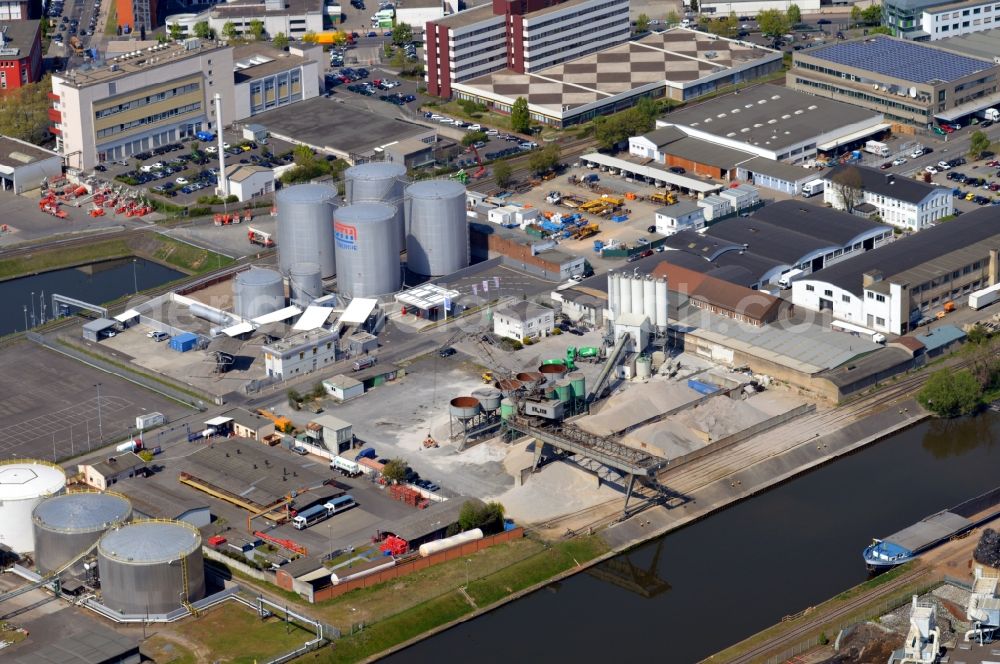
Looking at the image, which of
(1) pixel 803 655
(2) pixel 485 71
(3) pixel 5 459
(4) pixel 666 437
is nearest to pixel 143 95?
(2) pixel 485 71

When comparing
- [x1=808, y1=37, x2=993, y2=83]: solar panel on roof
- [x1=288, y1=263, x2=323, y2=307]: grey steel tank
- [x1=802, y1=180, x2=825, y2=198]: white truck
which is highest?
[x1=808, y1=37, x2=993, y2=83]: solar panel on roof

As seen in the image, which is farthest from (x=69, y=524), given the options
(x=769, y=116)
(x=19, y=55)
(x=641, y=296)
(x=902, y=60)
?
(x=902, y=60)

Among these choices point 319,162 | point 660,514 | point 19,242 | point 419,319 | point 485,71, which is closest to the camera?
point 660,514

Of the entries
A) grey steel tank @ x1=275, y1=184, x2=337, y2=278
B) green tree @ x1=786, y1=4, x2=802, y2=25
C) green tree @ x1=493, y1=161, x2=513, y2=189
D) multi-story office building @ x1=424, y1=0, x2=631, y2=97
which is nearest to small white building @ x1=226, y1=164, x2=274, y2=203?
grey steel tank @ x1=275, y1=184, x2=337, y2=278

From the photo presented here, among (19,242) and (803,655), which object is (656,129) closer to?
(19,242)

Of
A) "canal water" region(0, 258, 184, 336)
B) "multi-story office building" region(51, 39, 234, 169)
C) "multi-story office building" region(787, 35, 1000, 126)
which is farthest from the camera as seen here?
"multi-story office building" region(787, 35, 1000, 126)

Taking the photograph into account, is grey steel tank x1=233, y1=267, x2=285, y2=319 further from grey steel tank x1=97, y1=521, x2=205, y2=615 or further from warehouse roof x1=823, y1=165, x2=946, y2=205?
warehouse roof x1=823, y1=165, x2=946, y2=205
